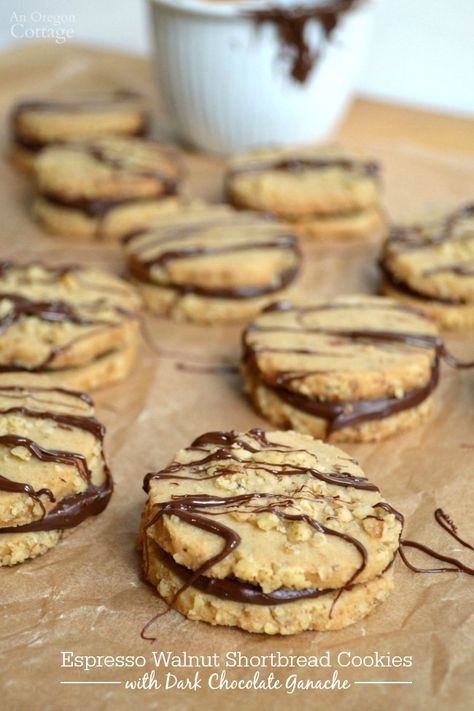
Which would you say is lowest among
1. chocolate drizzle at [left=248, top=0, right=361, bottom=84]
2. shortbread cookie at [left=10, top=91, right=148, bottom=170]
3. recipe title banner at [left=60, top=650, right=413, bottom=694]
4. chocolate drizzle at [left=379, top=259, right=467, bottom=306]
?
recipe title banner at [left=60, top=650, right=413, bottom=694]

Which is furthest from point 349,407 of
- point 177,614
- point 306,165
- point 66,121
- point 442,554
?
point 66,121

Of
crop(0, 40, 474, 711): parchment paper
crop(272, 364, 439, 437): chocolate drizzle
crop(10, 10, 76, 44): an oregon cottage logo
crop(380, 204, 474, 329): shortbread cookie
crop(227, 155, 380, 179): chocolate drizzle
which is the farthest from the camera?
crop(10, 10, 76, 44): an oregon cottage logo

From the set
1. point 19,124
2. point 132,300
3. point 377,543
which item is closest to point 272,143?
point 19,124

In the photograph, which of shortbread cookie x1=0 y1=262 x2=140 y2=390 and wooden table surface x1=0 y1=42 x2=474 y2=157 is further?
wooden table surface x1=0 y1=42 x2=474 y2=157

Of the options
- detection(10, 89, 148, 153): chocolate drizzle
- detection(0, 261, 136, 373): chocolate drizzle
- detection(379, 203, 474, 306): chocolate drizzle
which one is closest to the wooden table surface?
detection(10, 89, 148, 153): chocolate drizzle

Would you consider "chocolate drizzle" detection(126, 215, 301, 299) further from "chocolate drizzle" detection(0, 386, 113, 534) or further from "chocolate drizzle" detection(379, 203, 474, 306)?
"chocolate drizzle" detection(0, 386, 113, 534)

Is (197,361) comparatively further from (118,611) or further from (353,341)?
(118,611)

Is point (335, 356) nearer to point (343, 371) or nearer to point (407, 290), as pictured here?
point (343, 371)
